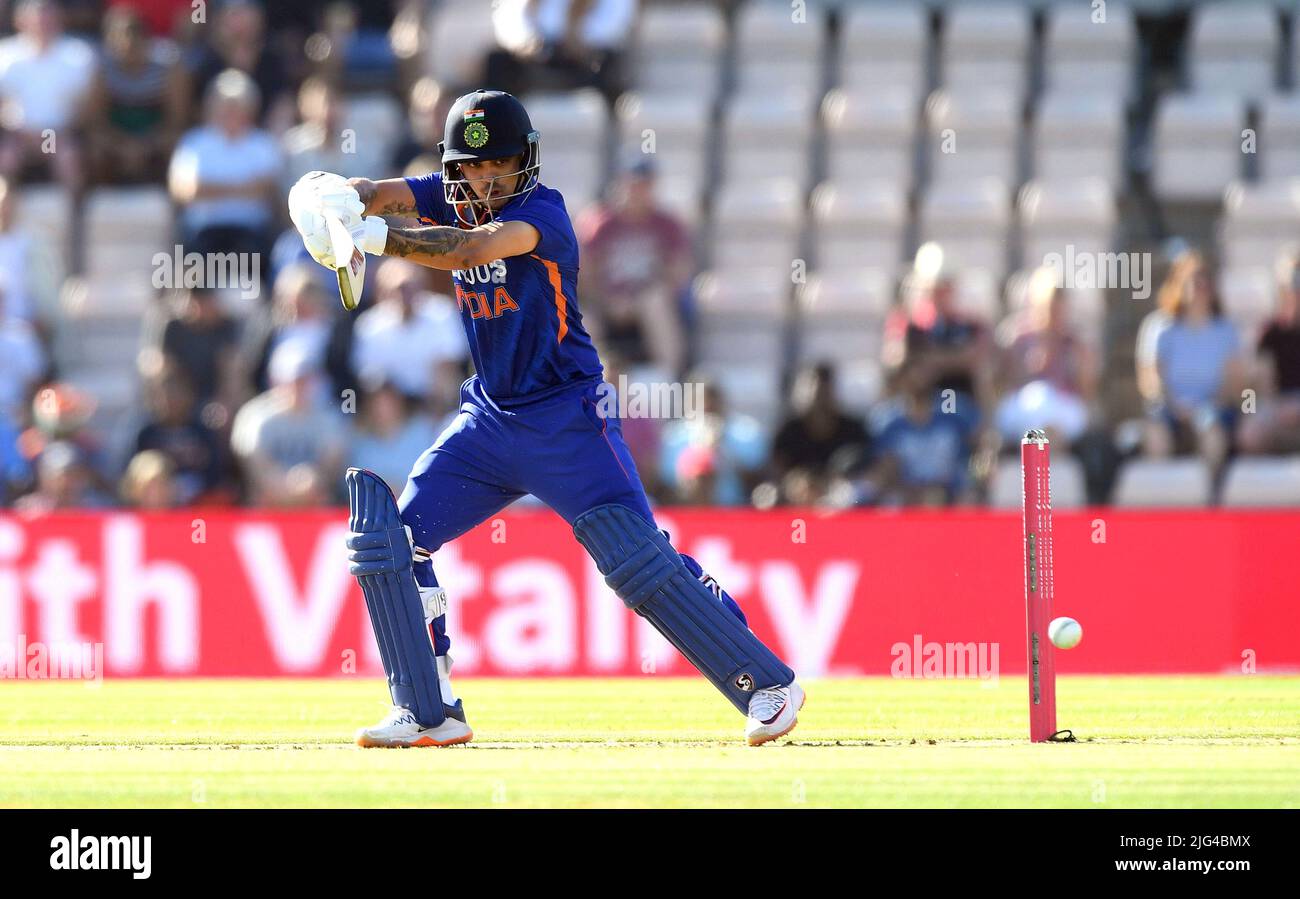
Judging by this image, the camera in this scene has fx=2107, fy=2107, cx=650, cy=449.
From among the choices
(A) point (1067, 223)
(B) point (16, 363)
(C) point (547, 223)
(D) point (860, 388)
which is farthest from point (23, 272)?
(C) point (547, 223)

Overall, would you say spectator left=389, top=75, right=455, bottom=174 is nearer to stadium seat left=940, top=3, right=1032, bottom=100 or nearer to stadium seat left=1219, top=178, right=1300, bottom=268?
stadium seat left=940, top=3, right=1032, bottom=100

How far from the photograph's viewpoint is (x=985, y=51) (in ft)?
48.6

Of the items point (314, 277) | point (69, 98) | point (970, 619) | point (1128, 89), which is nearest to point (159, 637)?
point (314, 277)

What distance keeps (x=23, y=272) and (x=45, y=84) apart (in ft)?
5.26

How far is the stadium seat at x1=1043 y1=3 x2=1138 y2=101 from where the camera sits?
14672mm

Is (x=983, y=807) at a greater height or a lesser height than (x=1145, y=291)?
lesser

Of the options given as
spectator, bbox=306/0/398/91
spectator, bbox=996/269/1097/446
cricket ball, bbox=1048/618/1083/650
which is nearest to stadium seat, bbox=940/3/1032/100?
spectator, bbox=996/269/1097/446

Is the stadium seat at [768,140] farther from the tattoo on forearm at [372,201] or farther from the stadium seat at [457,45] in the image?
the tattoo on forearm at [372,201]

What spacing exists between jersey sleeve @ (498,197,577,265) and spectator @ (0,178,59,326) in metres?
7.54

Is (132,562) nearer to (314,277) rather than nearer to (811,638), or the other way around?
(314,277)

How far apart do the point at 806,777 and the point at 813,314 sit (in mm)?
7634

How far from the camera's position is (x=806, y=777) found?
590 centimetres

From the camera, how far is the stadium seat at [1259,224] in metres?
13.4
